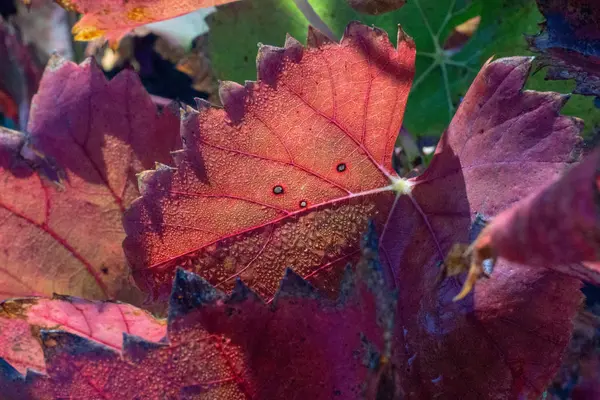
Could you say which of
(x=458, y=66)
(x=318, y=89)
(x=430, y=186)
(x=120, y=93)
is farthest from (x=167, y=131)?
(x=458, y=66)

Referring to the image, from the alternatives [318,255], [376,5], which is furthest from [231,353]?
[376,5]

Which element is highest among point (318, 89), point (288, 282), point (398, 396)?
point (318, 89)

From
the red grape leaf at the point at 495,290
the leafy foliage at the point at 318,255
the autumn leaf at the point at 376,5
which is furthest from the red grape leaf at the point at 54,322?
the autumn leaf at the point at 376,5

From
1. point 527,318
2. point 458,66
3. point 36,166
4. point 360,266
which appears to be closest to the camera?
point 360,266

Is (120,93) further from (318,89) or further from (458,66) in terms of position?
(458,66)

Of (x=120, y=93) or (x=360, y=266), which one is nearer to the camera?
(x=360, y=266)

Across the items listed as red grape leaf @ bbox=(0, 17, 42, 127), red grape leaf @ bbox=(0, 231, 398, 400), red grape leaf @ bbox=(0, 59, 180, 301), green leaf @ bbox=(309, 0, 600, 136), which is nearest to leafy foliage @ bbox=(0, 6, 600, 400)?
red grape leaf @ bbox=(0, 231, 398, 400)

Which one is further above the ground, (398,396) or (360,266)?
(360,266)
